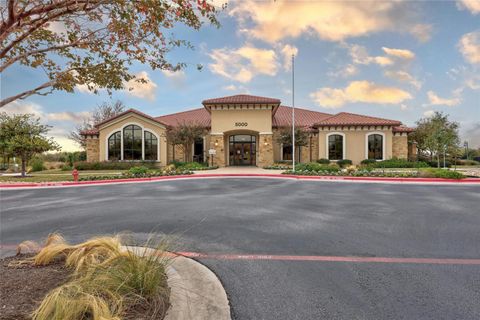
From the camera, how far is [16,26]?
356 cm

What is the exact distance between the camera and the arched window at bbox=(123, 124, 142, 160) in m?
28.3

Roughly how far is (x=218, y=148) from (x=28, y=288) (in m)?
24.8

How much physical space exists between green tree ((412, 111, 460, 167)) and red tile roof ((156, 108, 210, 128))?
25.7 m

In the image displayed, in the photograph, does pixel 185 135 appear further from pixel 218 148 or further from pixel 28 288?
pixel 28 288

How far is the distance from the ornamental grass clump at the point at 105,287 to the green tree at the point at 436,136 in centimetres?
3180

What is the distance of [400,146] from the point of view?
94.5 feet

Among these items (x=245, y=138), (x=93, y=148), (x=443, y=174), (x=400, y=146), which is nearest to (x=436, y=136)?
(x=400, y=146)

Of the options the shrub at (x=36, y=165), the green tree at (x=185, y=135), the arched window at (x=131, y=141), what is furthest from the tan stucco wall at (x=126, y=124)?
the shrub at (x=36, y=165)

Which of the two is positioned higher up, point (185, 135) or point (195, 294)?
point (185, 135)

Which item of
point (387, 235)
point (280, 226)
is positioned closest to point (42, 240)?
point (280, 226)

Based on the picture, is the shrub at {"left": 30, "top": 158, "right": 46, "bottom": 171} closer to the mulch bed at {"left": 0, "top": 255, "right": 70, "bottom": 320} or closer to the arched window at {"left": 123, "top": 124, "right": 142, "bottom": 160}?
the arched window at {"left": 123, "top": 124, "right": 142, "bottom": 160}

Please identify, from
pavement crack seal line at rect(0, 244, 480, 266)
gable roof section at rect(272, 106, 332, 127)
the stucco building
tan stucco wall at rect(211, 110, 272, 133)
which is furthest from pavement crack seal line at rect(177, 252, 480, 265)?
gable roof section at rect(272, 106, 332, 127)

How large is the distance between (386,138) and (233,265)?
29973mm

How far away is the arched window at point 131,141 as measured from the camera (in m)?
28.3
